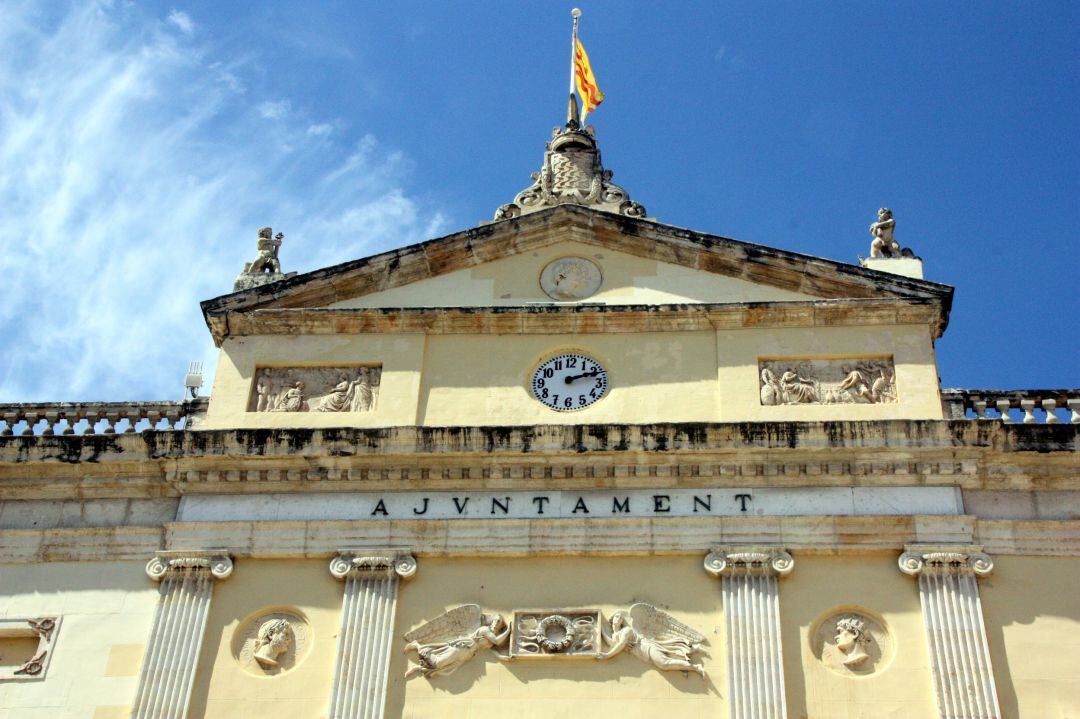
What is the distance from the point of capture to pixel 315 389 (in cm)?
1900

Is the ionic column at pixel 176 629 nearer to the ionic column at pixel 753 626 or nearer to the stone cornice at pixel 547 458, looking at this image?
the stone cornice at pixel 547 458

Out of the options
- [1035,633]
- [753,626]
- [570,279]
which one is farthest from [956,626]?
[570,279]

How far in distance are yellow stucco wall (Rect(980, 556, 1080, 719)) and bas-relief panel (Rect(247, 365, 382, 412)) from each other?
7.09 metres

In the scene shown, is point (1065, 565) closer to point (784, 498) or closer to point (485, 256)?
point (784, 498)

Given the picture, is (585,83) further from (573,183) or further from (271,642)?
(271,642)

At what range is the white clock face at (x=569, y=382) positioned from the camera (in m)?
18.7

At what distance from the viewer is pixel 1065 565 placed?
16.8 metres

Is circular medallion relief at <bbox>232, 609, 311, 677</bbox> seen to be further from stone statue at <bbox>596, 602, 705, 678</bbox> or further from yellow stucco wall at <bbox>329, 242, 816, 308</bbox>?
yellow stucco wall at <bbox>329, 242, 816, 308</bbox>

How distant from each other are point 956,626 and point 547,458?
14.9 feet

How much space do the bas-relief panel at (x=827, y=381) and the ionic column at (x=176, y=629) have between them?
20.5 ft

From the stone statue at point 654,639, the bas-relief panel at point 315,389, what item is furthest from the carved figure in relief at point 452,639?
the bas-relief panel at point 315,389

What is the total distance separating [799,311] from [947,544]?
10.8ft

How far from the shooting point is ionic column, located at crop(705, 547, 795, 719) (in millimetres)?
16078

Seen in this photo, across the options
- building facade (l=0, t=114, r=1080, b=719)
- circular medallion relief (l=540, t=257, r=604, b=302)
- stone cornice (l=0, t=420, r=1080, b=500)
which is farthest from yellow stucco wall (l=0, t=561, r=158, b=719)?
circular medallion relief (l=540, t=257, r=604, b=302)
